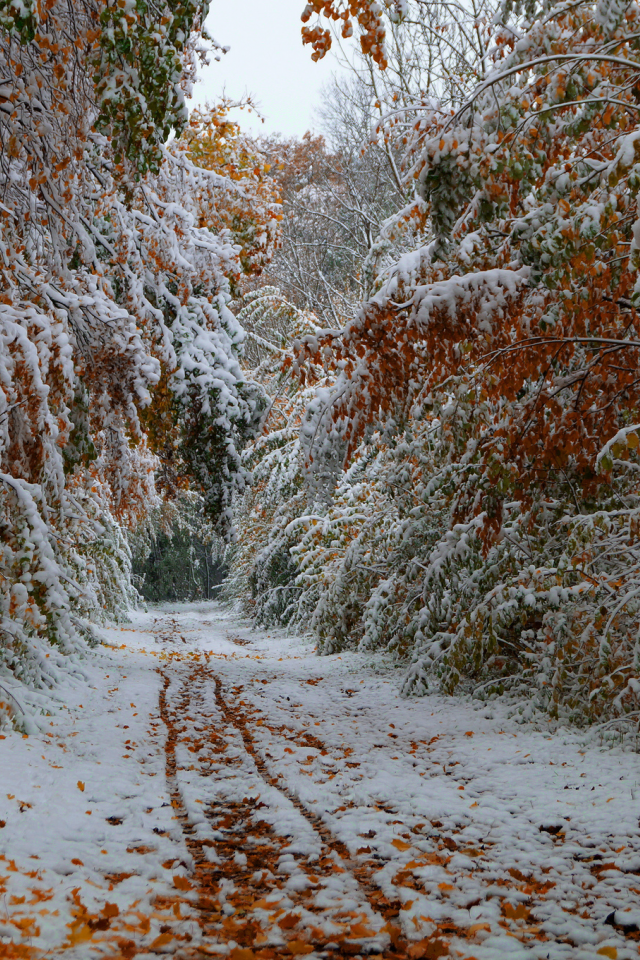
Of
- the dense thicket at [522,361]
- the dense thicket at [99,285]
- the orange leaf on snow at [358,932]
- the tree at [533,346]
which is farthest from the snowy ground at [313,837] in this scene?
the dense thicket at [99,285]

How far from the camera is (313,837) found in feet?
13.9

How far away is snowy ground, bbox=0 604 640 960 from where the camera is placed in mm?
2969

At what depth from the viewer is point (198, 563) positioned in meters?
40.2

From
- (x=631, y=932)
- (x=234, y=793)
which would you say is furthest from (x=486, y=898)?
(x=234, y=793)

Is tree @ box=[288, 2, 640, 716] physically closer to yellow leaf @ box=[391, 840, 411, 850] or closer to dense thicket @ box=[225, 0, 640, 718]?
dense thicket @ box=[225, 0, 640, 718]

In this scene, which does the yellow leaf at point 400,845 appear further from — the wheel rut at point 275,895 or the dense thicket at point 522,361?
the dense thicket at point 522,361

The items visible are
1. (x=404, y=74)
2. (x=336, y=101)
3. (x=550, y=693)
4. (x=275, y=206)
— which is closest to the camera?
(x=550, y=693)

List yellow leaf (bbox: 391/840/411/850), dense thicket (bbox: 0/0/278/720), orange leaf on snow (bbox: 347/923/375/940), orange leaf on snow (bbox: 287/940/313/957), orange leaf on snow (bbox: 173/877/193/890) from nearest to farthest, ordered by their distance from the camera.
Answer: orange leaf on snow (bbox: 287/940/313/957) < orange leaf on snow (bbox: 347/923/375/940) < orange leaf on snow (bbox: 173/877/193/890) < yellow leaf (bbox: 391/840/411/850) < dense thicket (bbox: 0/0/278/720)

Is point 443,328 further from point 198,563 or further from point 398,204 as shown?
point 198,563

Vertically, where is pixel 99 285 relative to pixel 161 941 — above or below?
above

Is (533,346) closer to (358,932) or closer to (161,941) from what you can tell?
(358,932)

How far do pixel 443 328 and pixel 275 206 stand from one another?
7.15m

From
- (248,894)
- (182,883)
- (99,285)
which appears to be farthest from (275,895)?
(99,285)

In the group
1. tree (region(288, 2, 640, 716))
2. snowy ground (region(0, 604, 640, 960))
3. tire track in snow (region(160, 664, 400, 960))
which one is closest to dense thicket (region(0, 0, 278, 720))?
snowy ground (region(0, 604, 640, 960))
